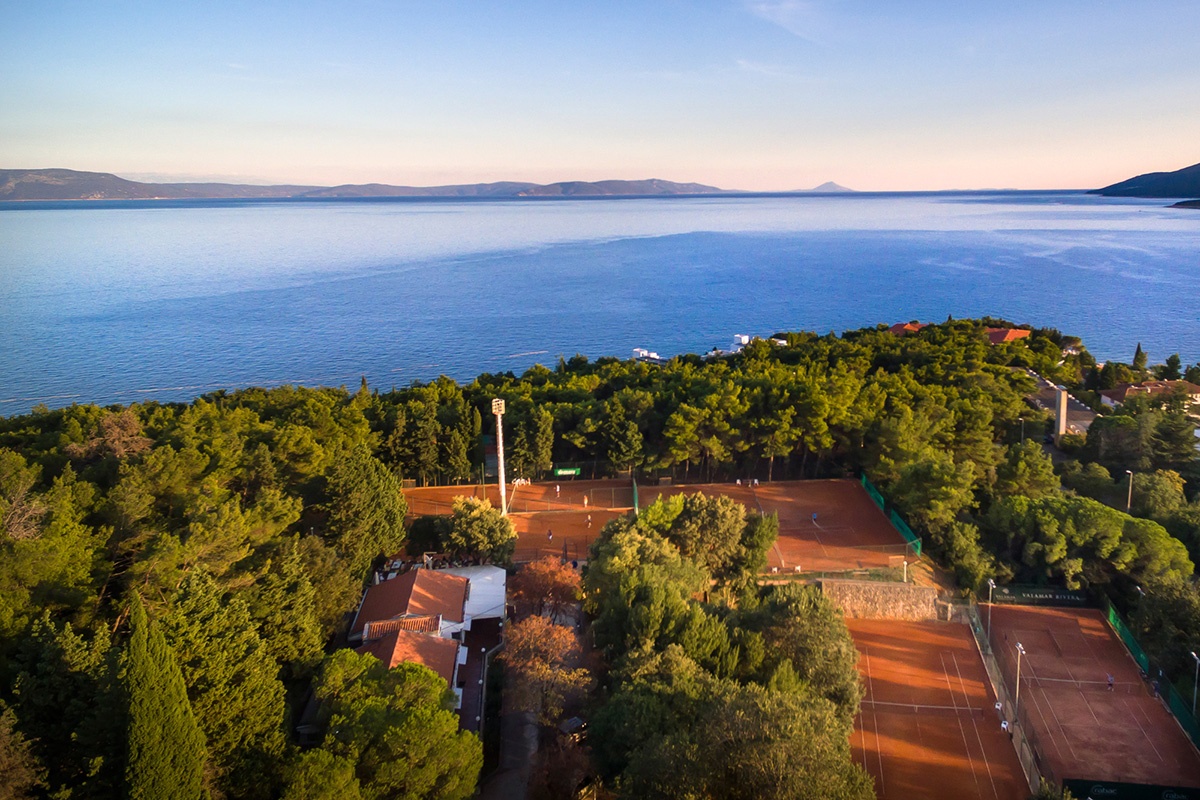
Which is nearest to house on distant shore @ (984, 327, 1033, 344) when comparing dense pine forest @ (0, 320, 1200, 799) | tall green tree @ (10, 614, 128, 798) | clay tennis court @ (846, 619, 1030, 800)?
dense pine forest @ (0, 320, 1200, 799)

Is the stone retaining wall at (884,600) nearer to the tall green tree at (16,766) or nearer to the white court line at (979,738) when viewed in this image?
the white court line at (979,738)

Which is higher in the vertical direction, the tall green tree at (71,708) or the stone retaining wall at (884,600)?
the tall green tree at (71,708)

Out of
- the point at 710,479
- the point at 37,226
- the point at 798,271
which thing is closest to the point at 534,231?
the point at 798,271

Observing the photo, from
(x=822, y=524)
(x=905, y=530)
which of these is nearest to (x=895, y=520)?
(x=905, y=530)

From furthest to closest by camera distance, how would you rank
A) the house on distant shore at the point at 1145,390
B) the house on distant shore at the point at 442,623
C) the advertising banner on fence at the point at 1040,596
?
the house on distant shore at the point at 1145,390 < the advertising banner on fence at the point at 1040,596 < the house on distant shore at the point at 442,623

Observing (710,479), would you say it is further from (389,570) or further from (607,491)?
(389,570)

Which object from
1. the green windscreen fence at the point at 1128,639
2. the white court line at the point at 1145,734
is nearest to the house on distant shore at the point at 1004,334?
the green windscreen fence at the point at 1128,639
